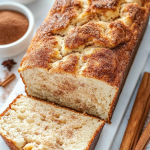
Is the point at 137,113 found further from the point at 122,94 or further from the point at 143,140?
the point at 143,140

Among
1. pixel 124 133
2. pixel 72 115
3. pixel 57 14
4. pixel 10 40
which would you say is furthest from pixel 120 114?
pixel 10 40

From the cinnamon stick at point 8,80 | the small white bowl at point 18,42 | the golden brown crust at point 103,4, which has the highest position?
the golden brown crust at point 103,4

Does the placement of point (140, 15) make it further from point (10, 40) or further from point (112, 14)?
point (10, 40)

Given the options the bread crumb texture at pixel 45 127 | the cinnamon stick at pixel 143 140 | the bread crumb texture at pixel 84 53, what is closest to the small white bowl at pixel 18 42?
the bread crumb texture at pixel 84 53

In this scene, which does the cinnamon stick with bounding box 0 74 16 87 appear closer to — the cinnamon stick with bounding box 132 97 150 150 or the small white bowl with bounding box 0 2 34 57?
the small white bowl with bounding box 0 2 34 57

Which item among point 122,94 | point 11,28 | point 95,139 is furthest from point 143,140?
point 11,28

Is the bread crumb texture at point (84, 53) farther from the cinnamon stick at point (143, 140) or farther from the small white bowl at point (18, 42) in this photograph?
the small white bowl at point (18, 42)
